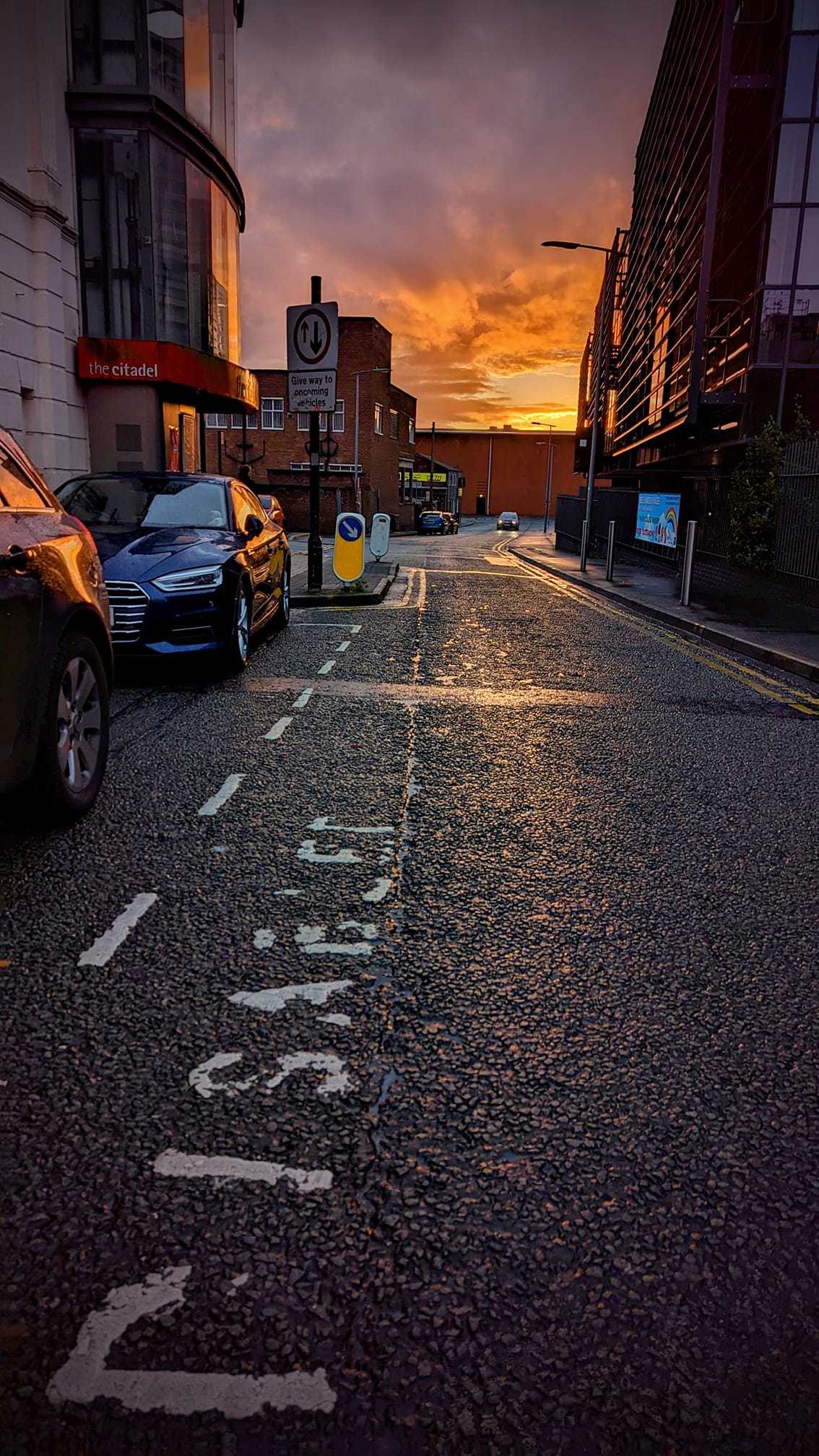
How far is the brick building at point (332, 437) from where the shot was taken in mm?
64062

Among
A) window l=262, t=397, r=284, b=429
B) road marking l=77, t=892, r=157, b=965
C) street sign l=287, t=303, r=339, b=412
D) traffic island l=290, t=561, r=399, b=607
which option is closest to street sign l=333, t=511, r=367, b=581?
traffic island l=290, t=561, r=399, b=607

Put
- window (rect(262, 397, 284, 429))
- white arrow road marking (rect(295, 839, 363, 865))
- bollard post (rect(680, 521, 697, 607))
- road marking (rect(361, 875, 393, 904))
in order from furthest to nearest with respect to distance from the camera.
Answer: window (rect(262, 397, 284, 429)) → bollard post (rect(680, 521, 697, 607)) → white arrow road marking (rect(295, 839, 363, 865)) → road marking (rect(361, 875, 393, 904))

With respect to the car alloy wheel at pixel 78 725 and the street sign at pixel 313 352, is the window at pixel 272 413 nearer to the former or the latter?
the street sign at pixel 313 352

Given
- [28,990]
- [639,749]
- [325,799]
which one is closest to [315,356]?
[639,749]

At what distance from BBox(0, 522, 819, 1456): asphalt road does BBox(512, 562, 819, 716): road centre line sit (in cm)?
374

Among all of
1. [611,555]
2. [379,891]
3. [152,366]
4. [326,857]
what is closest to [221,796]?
[326,857]

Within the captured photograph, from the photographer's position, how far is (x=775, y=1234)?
2094 mm

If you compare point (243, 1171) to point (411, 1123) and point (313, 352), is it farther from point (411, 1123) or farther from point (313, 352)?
point (313, 352)

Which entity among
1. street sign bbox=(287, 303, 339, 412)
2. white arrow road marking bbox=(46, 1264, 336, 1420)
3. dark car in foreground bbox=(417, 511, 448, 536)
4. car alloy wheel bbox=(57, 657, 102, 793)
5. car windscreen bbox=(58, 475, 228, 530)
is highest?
street sign bbox=(287, 303, 339, 412)

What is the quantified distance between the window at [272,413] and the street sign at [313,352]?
2085 inches

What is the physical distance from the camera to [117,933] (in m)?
3.47

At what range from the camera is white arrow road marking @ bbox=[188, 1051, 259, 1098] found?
2.53 meters

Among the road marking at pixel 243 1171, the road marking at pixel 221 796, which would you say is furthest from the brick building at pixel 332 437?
the road marking at pixel 243 1171

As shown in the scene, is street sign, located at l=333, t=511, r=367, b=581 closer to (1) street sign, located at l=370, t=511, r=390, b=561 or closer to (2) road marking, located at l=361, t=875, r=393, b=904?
(1) street sign, located at l=370, t=511, r=390, b=561
